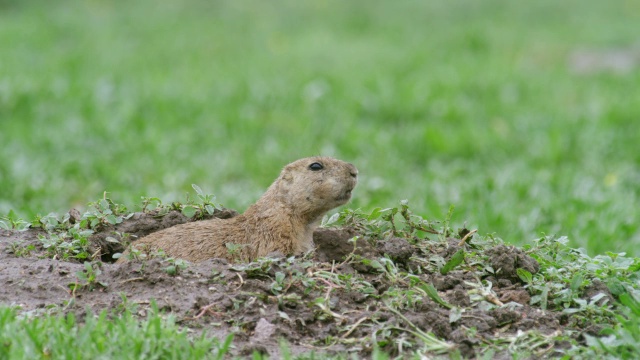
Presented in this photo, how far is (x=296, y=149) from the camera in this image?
9.88 metres

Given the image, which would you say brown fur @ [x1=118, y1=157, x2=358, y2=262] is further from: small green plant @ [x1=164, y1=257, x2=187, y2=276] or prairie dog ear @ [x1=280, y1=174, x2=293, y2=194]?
small green plant @ [x1=164, y1=257, x2=187, y2=276]

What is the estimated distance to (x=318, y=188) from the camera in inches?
214

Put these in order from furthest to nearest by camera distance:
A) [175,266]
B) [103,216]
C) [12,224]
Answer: [12,224] < [103,216] < [175,266]

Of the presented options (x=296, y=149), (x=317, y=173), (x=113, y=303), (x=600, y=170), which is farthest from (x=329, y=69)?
(x=113, y=303)

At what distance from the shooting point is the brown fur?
5.02 metres

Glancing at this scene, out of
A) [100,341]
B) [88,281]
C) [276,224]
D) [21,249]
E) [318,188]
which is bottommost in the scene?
[100,341]

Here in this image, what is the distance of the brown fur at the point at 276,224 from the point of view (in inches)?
197

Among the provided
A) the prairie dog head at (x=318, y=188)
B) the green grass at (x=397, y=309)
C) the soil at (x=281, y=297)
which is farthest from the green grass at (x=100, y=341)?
the prairie dog head at (x=318, y=188)

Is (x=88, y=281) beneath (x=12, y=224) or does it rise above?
beneath

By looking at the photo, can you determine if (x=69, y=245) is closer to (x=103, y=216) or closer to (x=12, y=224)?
(x=103, y=216)

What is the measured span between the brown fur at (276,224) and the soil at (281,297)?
30 centimetres

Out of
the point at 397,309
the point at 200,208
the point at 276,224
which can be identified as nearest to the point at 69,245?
the point at 200,208

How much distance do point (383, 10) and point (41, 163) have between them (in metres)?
11.1

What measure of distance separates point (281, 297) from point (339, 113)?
695 cm
